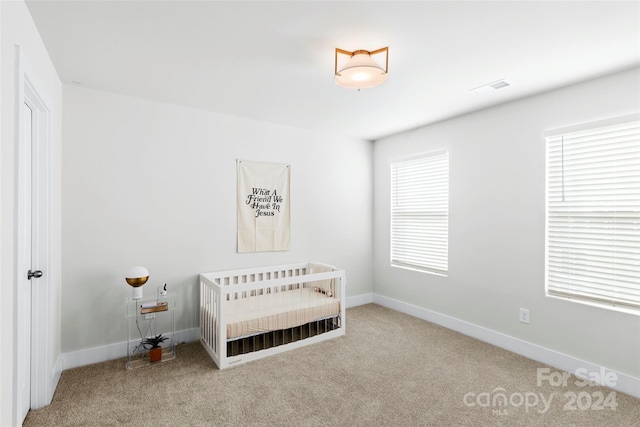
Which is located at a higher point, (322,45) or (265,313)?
(322,45)

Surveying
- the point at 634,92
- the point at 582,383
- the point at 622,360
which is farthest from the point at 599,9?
the point at 582,383

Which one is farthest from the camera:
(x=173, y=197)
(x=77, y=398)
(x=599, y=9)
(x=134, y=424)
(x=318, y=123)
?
(x=318, y=123)

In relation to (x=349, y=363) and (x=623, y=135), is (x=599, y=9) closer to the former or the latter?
(x=623, y=135)

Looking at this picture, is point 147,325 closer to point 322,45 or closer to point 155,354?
point 155,354

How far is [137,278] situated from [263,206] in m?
1.45

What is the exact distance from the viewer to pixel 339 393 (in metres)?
2.32

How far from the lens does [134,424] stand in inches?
77.7

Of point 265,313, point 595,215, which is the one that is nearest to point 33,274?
point 265,313

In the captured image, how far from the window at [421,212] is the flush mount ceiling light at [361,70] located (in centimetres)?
187

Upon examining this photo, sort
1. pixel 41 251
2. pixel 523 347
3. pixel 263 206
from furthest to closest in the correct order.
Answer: pixel 263 206 → pixel 523 347 → pixel 41 251

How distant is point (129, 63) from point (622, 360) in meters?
4.17

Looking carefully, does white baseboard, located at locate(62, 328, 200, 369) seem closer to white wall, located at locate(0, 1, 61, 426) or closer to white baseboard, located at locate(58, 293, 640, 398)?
white baseboard, located at locate(58, 293, 640, 398)

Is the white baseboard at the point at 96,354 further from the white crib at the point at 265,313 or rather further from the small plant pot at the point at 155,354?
the white crib at the point at 265,313

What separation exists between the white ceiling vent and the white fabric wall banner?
6.89 feet
